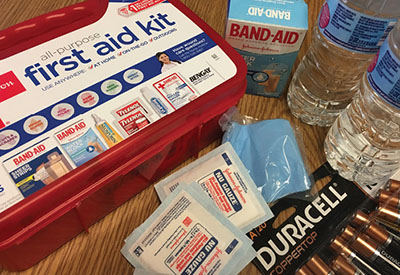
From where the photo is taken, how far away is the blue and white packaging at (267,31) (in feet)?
1.68

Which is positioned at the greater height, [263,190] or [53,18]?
[53,18]

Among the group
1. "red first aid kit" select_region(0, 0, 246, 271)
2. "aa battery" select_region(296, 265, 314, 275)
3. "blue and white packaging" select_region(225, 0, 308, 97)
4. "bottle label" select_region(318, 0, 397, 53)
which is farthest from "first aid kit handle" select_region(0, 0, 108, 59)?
"aa battery" select_region(296, 265, 314, 275)

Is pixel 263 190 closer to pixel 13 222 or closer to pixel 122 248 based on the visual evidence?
pixel 122 248

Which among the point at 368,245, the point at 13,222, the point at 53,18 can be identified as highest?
the point at 53,18

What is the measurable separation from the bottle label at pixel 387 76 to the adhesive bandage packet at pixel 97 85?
0.18 m

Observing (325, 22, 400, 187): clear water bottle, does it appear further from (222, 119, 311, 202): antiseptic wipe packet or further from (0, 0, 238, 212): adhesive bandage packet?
(0, 0, 238, 212): adhesive bandage packet

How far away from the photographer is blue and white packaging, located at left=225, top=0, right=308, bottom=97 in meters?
0.51

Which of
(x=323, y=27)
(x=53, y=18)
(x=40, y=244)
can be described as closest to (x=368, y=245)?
(x=323, y=27)

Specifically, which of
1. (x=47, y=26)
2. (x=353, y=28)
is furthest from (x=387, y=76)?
(x=47, y=26)

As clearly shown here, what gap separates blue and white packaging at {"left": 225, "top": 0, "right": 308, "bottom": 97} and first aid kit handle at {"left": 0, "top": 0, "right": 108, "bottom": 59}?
205 mm

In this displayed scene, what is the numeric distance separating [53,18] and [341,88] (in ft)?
1.52

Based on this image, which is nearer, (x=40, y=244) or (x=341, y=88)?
(x=40, y=244)

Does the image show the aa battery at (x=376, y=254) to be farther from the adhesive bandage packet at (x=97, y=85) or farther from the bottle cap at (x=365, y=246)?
the adhesive bandage packet at (x=97, y=85)

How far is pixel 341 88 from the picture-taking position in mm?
586
